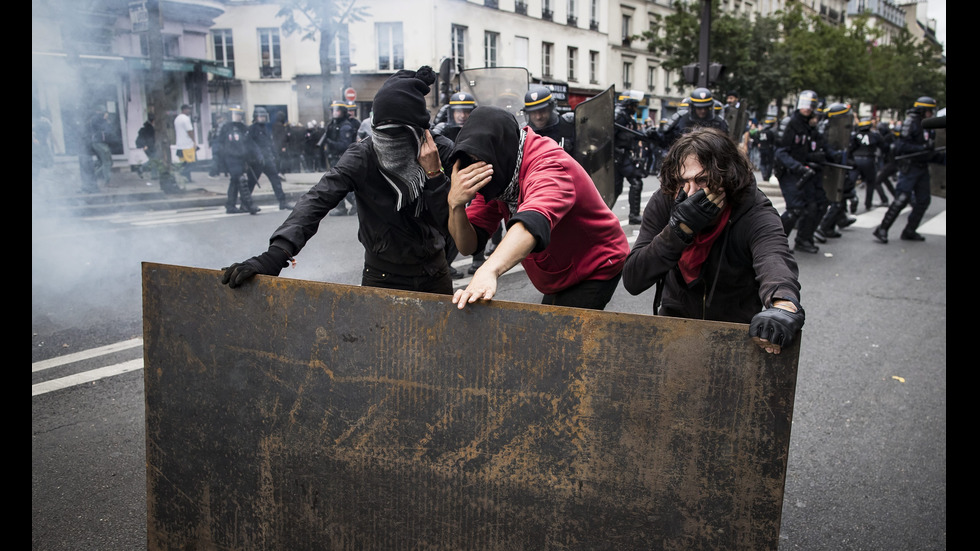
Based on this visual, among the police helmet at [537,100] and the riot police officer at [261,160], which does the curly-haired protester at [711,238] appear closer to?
the police helmet at [537,100]


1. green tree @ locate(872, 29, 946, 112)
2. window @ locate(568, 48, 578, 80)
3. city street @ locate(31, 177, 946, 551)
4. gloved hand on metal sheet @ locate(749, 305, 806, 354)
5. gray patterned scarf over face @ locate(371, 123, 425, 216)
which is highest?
green tree @ locate(872, 29, 946, 112)

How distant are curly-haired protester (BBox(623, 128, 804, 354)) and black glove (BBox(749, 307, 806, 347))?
1.29 ft

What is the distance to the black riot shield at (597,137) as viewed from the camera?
6.82 metres

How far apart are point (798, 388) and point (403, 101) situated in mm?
2869

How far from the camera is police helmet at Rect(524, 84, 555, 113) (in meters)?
6.99

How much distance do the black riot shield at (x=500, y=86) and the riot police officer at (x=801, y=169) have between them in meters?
2.92

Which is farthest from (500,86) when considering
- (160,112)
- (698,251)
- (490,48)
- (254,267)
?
(490,48)

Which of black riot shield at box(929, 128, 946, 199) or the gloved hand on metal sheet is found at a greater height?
black riot shield at box(929, 128, 946, 199)

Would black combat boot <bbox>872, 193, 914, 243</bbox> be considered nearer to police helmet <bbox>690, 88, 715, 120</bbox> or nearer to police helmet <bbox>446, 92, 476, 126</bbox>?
police helmet <bbox>690, 88, 715, 120</bbox>

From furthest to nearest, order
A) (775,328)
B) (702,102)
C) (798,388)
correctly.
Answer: (702,102) < (798,388) < (775,328)

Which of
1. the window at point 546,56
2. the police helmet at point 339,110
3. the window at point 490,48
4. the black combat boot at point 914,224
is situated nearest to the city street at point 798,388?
the black combat boot at point 914,224

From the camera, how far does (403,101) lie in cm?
232

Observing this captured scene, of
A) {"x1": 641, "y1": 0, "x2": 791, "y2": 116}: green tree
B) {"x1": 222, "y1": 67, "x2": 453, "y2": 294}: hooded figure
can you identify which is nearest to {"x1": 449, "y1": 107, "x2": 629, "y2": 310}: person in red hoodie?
{"x1": 222, "y1": 67, "x2": 453, "y2": 294}: hooded figure

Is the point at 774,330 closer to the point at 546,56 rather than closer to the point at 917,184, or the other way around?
the point at 917,184
